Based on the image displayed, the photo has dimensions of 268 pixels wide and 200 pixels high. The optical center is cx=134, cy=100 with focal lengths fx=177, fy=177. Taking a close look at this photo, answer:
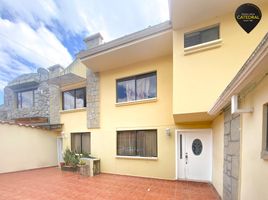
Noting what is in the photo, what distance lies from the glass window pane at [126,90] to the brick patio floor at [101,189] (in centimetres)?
421

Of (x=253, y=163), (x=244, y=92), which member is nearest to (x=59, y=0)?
(x=244, y=92)

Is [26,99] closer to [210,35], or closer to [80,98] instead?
[80,98]

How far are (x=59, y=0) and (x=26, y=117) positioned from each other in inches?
386

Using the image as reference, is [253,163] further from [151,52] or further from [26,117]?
[26,117]

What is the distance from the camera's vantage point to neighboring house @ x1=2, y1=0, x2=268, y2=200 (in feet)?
11.3

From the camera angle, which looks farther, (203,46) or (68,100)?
(68,100)

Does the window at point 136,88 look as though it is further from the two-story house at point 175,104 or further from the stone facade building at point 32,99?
the stone facade building at point 32,99

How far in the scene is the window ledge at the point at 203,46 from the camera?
603cm

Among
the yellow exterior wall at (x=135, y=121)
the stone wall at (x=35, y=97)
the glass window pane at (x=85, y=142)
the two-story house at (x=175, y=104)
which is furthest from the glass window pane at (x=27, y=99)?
the glass window pane at (x=85, y=142)

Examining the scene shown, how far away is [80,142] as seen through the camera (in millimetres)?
11812

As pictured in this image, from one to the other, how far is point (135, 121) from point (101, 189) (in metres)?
3.68

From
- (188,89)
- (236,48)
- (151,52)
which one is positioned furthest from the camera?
(151,52)

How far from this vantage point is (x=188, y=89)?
6266 millimetres

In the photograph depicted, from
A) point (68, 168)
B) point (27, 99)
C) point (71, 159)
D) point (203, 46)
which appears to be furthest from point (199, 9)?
point (27, 99)
